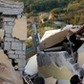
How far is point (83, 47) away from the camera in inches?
273

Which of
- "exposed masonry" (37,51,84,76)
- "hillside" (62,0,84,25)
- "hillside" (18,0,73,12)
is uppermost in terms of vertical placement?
"exposed masonry" (37,51,84,76)

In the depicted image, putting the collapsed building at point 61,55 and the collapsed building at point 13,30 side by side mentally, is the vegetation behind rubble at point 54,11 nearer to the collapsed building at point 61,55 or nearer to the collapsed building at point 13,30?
the collapsed building at point 61,55

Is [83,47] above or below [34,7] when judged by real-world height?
above

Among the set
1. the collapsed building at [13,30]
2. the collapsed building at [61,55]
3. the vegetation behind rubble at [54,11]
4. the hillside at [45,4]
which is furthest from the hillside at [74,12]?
the collapsed building at [13,30]

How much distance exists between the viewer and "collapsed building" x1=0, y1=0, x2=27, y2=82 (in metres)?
6.18

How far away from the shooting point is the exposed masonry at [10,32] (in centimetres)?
618

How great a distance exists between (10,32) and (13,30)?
0.18 feet

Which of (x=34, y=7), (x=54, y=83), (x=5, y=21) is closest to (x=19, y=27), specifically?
(x=5, y=21)

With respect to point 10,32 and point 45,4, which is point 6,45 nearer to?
point 10,32

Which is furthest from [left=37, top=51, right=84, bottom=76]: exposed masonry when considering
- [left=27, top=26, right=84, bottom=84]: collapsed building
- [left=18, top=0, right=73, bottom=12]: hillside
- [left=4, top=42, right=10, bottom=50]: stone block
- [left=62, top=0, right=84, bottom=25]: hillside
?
[left=18, top=0, right=73, bottom=12]: hillside

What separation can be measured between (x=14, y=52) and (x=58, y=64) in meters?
0.91

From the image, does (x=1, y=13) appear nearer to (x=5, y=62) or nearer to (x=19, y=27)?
(x=19, y=27)

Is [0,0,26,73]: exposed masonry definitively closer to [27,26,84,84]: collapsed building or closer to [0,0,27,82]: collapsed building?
[0,0,27,82]: collapsed building

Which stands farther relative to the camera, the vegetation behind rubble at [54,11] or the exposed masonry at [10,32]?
the vegetation behind rubble at [54,11]
